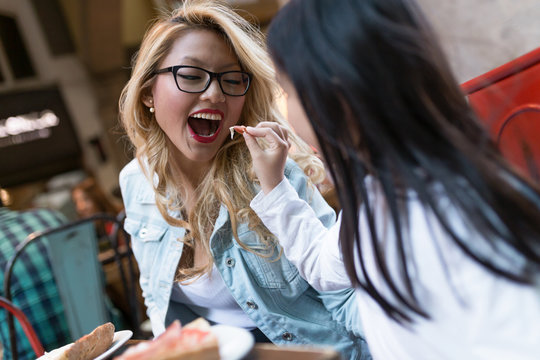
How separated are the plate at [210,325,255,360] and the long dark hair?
211 millimetres

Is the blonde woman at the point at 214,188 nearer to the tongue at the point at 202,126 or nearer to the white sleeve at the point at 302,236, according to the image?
the tongue at the point at 202,126

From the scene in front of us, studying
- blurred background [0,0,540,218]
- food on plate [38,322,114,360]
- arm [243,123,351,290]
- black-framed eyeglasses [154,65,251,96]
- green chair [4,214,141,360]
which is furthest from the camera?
blurred background [0,0,540,218]

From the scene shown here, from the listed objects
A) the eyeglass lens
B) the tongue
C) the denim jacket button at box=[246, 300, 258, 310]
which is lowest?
the denim jacket button at box=[246, 300, 258, 310]

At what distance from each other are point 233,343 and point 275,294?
662 mm

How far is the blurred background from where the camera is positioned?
7109 millimetres

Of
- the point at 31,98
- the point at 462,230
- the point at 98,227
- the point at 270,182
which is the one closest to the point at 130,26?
the point at 31,98

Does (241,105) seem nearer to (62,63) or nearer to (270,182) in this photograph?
(270,182)

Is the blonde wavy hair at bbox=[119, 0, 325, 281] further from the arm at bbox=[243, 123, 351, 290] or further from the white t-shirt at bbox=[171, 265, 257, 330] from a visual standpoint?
the arm at bbox=[243, 123, 351, 290]

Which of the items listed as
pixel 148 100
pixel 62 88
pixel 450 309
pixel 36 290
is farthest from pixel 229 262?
pixel 62 88

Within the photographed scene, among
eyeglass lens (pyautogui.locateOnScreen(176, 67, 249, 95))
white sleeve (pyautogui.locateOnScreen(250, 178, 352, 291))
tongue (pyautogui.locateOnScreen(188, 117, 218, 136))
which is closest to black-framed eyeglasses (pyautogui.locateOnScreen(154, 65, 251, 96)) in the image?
eyeglass lens (pyautogui.locateOnScreen(176, 67, 249, 95))

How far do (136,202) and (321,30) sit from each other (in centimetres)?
119

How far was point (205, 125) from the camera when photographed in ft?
5.08

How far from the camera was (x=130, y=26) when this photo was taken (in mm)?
8320

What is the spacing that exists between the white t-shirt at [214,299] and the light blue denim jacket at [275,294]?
0.16 feet
